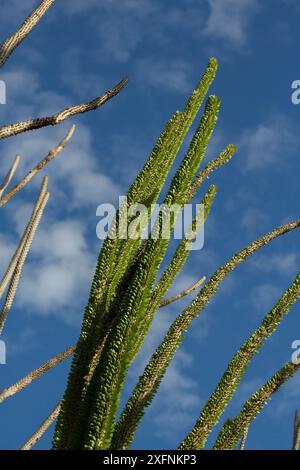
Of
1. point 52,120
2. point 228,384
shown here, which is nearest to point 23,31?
point 52,120

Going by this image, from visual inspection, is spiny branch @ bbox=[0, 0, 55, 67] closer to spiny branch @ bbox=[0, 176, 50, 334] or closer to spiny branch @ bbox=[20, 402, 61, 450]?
spiny branch @ bbox=[0, 176, 50, 334]

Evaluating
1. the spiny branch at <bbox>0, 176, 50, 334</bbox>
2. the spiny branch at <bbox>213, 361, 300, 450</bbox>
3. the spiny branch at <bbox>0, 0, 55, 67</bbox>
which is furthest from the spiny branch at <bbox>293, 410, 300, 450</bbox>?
the spiny branch at <bbox>0, 0, 55, 67</bbox>

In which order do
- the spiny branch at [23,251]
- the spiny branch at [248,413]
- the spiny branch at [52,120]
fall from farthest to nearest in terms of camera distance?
the spiny branch at [23,251] → the spiny branch at [248,413] → the spiny branch at [52,120]

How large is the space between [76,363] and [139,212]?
36.6 inches

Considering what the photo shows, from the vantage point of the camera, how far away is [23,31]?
3168 millimetres

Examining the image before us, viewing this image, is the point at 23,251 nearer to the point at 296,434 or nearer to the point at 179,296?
the point at 179,296

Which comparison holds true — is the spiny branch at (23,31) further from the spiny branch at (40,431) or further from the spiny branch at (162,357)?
the spiny branch at (40,431)

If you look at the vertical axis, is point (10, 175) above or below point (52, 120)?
above

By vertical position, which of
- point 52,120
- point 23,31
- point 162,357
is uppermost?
point 23,31

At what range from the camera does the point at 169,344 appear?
3.70 m

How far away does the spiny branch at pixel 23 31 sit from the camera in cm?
301

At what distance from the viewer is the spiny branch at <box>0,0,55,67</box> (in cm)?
301

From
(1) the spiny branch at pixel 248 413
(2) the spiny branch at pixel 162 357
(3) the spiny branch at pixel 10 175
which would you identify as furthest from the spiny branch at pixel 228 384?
(3) the spiny branch at pixel 10 175
